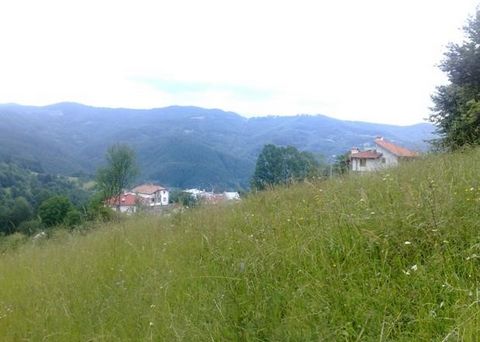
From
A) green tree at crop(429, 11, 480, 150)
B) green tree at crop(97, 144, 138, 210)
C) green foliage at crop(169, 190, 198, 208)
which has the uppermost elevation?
green tree at crop(429, 11, 480, 150)

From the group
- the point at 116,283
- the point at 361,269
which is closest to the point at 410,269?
the point at 361,269

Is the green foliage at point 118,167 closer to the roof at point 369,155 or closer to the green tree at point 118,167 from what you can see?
the green tree at point 118,167

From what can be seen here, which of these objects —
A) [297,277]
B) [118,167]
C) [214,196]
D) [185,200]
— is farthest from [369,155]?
[118,167]

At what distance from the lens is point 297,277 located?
2346mm

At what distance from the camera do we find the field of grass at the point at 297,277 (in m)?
1.86

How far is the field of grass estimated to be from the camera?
1856 mm

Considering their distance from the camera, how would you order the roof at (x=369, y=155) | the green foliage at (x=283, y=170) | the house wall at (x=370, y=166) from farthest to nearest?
the roof at (x=369, y=155)
the green foliage at (x=283, y=170)
the house wall at (x=370, y=166)

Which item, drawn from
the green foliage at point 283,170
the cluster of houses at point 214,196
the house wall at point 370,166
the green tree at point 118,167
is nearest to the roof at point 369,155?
the house wall at point 370,166

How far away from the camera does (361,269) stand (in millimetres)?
2188

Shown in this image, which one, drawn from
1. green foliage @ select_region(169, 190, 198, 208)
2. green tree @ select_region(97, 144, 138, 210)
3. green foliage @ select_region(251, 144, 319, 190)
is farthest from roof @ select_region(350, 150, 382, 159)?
green tree @ select_region(97, 144, 138, 210)

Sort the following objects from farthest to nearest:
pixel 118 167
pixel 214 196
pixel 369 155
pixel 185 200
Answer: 1. pixel 118 167
2. pixel 369 155
3. pixel 185 200
4. pixel 214 196

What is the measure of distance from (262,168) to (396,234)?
5616 millimetres

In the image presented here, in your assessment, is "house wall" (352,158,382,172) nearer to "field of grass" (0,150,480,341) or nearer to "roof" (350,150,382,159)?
"roof" (350,150,382,159)

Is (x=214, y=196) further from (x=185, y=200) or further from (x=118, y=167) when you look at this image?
(x=118, y=167)
